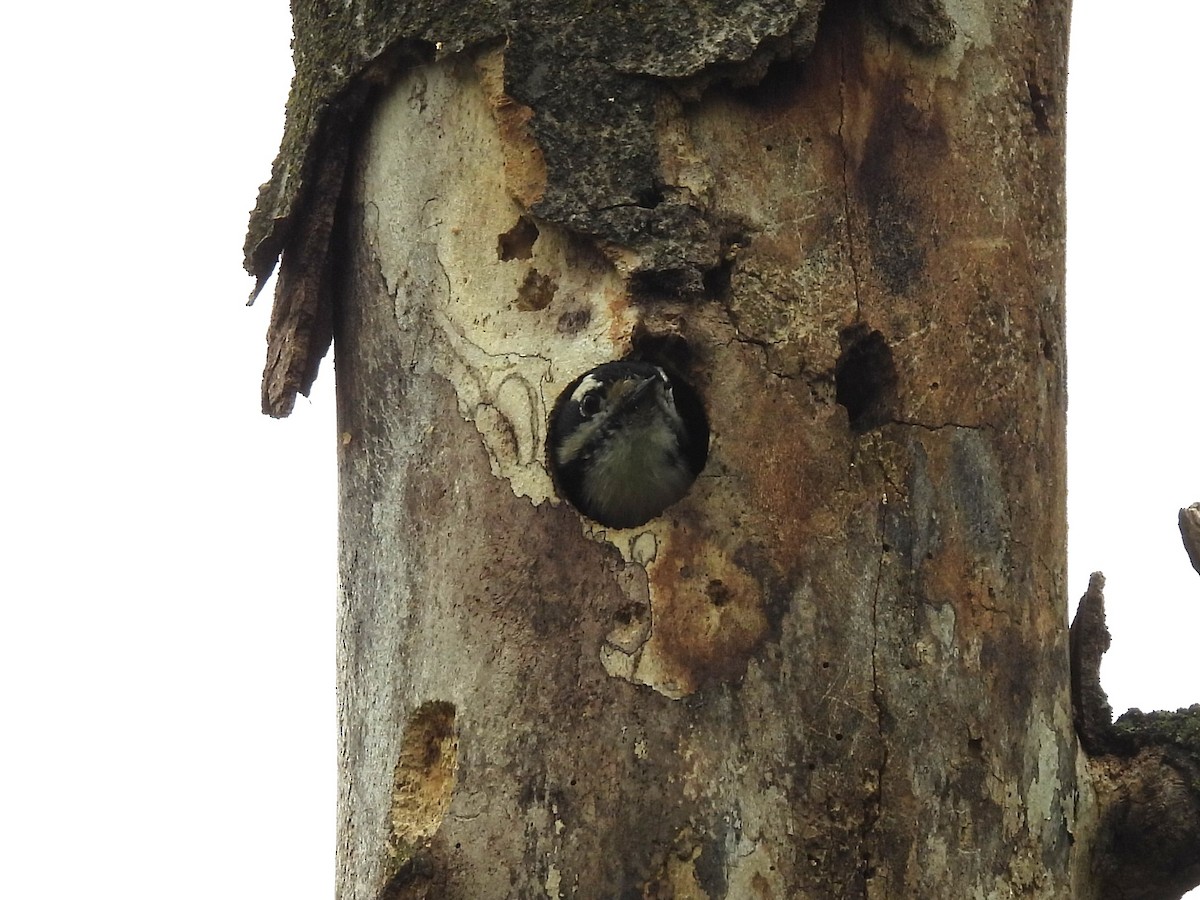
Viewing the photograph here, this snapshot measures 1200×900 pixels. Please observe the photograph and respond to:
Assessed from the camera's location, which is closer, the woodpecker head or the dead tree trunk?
the dead tree trunk

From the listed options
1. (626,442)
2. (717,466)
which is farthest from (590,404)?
(717,466)

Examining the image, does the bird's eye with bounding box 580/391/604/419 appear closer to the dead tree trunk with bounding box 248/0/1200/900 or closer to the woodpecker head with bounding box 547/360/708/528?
the woodpecker head with bounding box 547/360/708/528

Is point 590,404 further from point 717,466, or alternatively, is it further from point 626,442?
point 717,466

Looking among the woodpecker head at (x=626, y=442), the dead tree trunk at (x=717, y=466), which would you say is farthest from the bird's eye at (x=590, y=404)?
the dead tree trunk at (x=717, y=466)

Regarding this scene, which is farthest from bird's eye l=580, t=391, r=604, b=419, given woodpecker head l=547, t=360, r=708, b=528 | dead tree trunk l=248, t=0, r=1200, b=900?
dead tree trunk l=248, t=0, r=1200, b=900

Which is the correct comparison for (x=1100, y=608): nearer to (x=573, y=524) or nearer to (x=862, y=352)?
(x=862, y=352)
